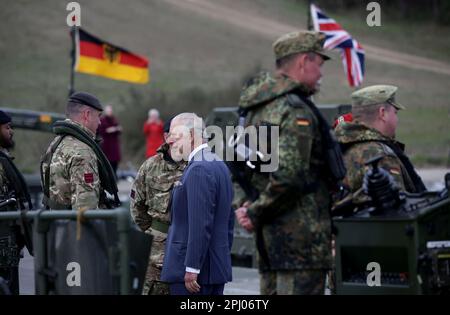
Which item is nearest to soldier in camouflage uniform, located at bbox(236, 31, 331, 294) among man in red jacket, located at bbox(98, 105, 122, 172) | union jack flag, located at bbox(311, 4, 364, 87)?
union jack flag, located at bbox(311, 4, 364, 87)

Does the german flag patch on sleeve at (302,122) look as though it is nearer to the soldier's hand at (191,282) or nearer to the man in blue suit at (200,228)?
the man in blue suit at (200,228)

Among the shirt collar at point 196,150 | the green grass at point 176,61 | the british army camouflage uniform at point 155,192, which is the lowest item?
the british army camouflage uniform at point 155,192

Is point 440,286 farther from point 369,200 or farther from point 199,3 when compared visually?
point 199,3

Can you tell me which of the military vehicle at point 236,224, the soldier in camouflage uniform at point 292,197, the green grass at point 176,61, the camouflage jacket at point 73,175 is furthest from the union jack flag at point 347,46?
the green grass at point 176,61

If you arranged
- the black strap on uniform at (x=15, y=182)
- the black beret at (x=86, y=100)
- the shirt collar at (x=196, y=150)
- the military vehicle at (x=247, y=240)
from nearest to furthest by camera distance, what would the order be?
the shirt collar at (x=196, y=150) < the black beret at (x=86, y=100) < the black strap on uniform at (x=15, y=182) < the military vehicle at (x=247, y=240)

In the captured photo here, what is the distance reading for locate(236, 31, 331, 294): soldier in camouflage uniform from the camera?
5.99 metres

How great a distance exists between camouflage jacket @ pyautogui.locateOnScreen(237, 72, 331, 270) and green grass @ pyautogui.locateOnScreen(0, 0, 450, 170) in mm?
30851

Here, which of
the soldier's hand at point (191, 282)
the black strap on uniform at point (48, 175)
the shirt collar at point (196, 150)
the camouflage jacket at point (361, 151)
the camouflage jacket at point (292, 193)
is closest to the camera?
the camouflage jacket at point (292, 193)

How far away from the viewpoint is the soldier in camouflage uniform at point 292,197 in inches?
236

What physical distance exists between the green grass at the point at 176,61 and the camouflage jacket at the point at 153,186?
1121 inches

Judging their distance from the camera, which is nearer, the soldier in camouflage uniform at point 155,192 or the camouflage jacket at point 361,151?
the camouflage jacket at point 361,151

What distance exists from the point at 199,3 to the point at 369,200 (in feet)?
225
